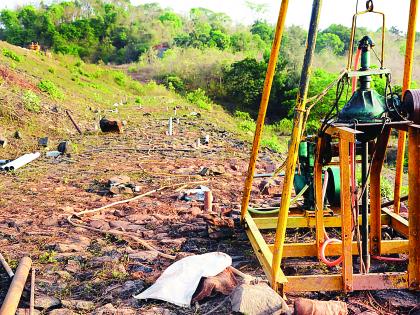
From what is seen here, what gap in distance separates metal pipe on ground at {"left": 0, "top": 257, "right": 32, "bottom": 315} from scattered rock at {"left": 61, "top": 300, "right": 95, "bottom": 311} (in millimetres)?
320

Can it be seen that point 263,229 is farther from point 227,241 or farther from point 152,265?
point 152,265

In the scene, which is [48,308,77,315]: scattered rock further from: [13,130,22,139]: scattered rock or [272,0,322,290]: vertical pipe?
[13,130,22,139]: scattered rock

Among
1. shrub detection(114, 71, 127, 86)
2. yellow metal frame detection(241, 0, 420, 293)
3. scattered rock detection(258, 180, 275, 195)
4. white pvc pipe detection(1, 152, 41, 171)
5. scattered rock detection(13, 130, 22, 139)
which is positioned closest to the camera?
yellow metal frame detection(241, 0, 420, 293)

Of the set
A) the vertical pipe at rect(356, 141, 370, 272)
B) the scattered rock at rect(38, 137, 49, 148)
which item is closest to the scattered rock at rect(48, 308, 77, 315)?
the vertical pipe at rect(356, 141, 370, 272)

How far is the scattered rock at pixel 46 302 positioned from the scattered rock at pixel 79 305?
54mm

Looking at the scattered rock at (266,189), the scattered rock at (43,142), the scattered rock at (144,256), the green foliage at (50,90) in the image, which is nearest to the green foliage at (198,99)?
the green foliage at (50,90)

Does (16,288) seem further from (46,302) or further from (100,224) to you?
(100,224)

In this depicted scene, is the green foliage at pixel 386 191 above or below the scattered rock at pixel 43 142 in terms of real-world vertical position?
below

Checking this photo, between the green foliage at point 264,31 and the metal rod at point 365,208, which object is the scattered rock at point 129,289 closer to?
the metal rod at point 365,208

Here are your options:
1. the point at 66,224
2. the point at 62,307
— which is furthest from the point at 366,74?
the point at 66,224

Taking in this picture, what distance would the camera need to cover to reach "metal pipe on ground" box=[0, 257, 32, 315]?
308 centimetres

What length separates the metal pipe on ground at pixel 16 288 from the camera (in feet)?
10.1

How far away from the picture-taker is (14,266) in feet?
13.2

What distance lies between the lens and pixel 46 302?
3383 millimetres
